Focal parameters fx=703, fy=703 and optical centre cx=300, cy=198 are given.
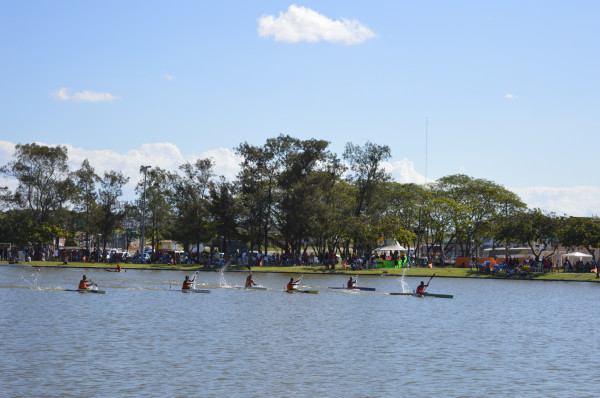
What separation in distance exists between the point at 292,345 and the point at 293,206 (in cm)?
5913

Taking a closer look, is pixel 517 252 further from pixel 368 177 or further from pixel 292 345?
pixel 292 345

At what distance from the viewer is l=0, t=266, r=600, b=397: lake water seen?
885 inches

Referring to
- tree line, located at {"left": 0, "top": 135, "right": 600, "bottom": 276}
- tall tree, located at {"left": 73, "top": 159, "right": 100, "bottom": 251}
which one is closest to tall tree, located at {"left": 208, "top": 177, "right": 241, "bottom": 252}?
tree line, located at {"left": 0, "top": 135, "right": 600, "bottom": 276}

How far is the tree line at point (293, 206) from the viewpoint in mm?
89000

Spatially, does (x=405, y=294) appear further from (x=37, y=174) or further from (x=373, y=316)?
(x=37, y=174)

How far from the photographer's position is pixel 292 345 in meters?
30.8

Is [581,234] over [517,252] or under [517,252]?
over

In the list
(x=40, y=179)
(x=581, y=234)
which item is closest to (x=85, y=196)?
(x=40, y=179)

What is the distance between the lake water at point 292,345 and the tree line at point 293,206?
33.3m

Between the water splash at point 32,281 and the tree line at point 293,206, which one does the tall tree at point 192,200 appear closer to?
the tree line at point 293,206

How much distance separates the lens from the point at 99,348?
2856 centimetres

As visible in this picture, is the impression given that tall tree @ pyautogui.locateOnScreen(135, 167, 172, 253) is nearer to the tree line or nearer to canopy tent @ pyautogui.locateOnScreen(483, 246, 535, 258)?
the tree line

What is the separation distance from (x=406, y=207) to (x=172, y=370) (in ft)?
304

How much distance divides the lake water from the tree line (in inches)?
1311
